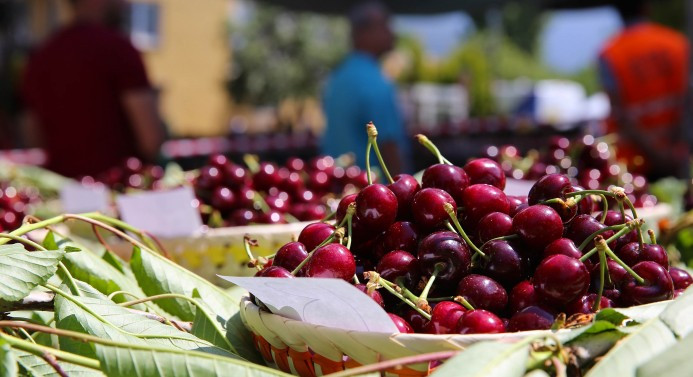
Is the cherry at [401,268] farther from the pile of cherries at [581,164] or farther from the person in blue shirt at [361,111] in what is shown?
the person in blue shirt at [361,111]

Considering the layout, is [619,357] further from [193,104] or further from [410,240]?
[193,104]

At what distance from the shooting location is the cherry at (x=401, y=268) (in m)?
0.96

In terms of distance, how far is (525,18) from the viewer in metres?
34.0

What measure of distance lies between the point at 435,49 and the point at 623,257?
74.3 ft

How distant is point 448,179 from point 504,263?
19cm

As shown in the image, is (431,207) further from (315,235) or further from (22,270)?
(22,270)

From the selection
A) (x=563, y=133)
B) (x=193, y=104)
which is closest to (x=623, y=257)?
(x=563, y=133)

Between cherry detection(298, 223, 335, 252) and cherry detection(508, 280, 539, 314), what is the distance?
28cm

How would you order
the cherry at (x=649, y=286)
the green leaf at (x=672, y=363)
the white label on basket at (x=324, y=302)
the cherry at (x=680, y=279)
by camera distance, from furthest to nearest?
the cherry at (x=680, y=279) < the cherry at (x=649, y=286) < the white label on basket at (x=324, y=302) < the green leaf at (x=672, y=363)

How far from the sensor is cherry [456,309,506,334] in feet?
2.68

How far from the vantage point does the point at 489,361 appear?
0.69m

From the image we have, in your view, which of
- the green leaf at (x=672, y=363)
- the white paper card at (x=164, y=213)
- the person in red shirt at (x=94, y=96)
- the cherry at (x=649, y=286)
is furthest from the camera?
the person in red shirt at (x=94, y=96)

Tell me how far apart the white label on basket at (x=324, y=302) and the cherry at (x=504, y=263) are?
18 cm

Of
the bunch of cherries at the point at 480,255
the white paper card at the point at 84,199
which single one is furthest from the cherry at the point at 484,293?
the white paper card at the point at 84,199
